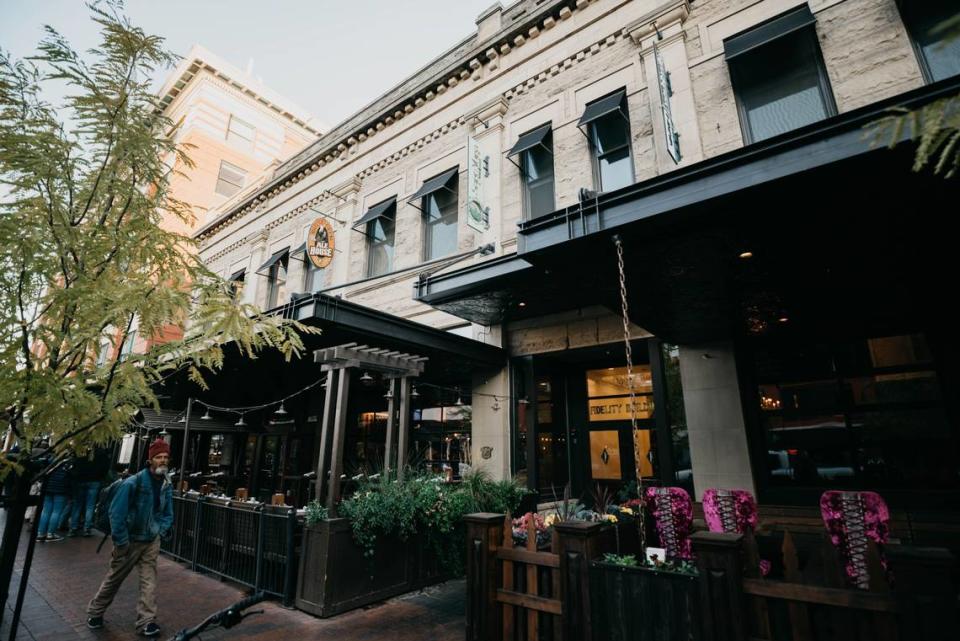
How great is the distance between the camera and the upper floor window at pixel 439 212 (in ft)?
40.7

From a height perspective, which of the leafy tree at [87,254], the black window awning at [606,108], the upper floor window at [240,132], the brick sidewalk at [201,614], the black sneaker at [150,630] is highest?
the upper floor window at [240,132]

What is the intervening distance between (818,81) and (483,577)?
31.8 ft

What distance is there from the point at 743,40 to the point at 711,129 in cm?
176

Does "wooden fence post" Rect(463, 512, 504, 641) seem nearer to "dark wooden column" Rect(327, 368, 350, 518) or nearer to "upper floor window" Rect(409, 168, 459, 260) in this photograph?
"dark wooden column" Rect(327, 368, 350, 518)

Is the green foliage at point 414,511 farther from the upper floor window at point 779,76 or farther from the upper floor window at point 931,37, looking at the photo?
the upper floor window at point 931,37

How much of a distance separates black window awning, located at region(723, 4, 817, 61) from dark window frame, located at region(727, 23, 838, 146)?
4.7 inches

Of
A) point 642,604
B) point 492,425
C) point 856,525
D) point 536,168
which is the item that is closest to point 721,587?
point 642,604

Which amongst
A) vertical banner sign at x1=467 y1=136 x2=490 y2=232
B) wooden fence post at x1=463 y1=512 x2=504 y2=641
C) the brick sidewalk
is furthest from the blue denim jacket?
vertical banner sign at x1=467 y1=136 x2=490 y2=232

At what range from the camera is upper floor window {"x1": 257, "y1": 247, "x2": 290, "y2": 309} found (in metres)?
16.7

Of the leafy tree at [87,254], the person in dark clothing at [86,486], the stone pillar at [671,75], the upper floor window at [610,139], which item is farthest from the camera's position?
the person in dark clothing at [86,486]

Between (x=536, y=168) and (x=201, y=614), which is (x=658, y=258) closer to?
(x=536, y=168)

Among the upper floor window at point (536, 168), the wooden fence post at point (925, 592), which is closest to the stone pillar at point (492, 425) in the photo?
the upper floor window at point (536, 168)

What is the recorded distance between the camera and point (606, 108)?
9.76m

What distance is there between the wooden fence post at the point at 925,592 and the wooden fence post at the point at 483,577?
286cm
